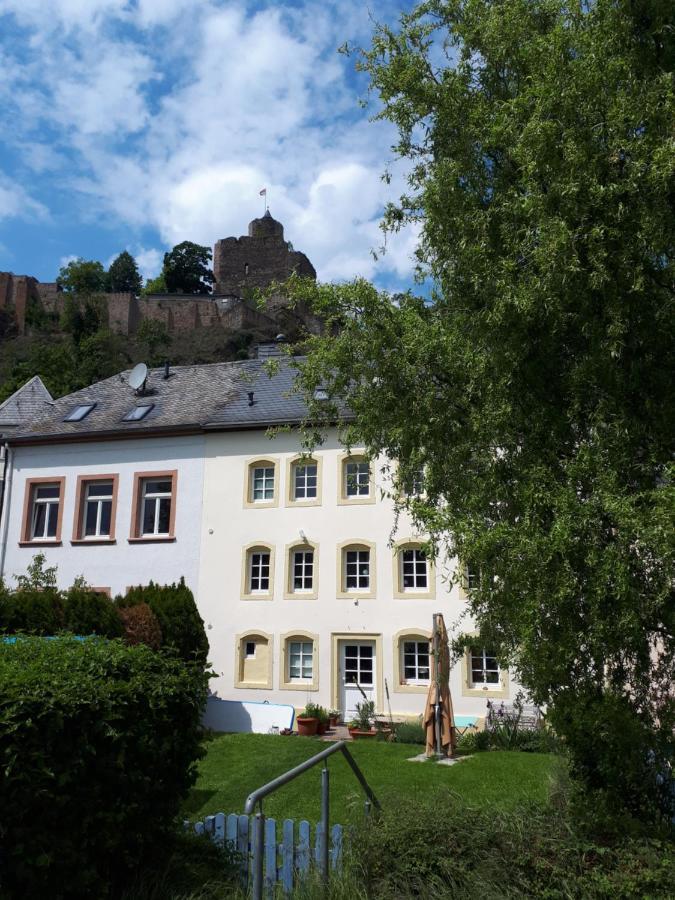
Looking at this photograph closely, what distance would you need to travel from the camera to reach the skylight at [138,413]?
2644 cm

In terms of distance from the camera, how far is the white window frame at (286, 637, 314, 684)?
22.4 metres

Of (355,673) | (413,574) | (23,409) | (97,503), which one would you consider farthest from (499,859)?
(23,409)

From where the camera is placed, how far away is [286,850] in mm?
6738

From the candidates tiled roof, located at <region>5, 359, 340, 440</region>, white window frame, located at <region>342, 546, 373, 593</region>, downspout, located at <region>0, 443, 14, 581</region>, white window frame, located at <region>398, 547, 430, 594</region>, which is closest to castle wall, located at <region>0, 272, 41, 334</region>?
tiled roof, located at <region>5, 359, 340, 440</region>

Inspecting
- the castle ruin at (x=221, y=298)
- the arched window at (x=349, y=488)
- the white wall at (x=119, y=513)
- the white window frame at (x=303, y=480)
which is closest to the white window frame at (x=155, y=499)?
the white wall at (x=119, y=513)

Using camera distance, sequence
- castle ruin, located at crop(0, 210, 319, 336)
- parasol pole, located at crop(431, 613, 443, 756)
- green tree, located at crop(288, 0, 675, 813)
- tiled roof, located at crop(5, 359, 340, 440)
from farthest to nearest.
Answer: castle ruin, located at crop(0, 210, 319, 336) → tiled roof, located at crop(5, 359, 340, 440) → parasol pole, located at crop(431, 613, 443, 756) → green tree, located at crop(288, 0, 675, 813)

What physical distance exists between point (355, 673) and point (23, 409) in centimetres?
1645

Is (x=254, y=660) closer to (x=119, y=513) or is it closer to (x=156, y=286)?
(x=119, y=513)

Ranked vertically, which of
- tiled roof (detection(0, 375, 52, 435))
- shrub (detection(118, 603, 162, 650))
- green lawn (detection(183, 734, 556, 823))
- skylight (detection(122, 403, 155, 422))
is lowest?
green lawn (detection(183, 734, 556, 823))

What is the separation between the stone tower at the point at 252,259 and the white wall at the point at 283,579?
68.3 meters

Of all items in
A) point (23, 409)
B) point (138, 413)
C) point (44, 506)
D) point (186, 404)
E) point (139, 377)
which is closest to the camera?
point (44, 506)

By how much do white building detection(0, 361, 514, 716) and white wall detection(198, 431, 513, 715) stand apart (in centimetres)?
3

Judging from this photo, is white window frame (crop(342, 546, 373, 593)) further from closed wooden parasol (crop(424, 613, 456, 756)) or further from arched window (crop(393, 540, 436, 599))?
closed wooden parasol (crop(424, 613, 456, 756))

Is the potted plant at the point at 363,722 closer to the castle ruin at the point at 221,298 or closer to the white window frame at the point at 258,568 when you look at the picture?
the white window frame at the point at 258,568
